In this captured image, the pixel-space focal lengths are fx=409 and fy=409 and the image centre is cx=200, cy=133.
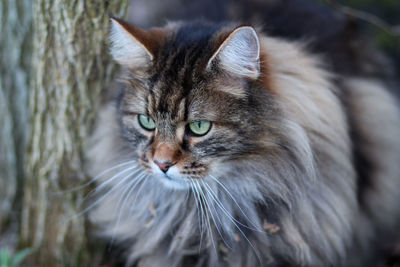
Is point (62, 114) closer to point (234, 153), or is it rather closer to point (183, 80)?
point (183, 80)

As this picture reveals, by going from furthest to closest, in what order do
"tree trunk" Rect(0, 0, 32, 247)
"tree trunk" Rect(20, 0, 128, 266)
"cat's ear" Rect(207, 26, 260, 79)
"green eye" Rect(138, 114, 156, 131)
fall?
"tree trunk" Rect(0, 0, 32, 247)
"tree trunk" Rect(20, 0, 128, 266)
"green eye" Rect(138, 114, 156, 131)
"cat's ear" Rect(207, 26, 260, 79)

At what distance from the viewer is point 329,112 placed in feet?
5.59

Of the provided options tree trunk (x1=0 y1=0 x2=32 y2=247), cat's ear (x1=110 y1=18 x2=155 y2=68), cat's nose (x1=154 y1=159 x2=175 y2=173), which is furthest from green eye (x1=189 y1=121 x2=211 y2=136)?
tree trunk (x1=0 y1=0 x2=32 y2=247)

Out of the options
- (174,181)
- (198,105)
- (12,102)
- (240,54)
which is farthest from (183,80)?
(12,102)

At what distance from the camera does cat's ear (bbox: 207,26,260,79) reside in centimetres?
136

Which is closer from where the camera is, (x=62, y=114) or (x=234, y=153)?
(x=234, y=153)

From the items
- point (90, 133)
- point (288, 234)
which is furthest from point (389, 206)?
point (90, 133)

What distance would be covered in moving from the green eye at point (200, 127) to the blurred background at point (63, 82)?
654 mm

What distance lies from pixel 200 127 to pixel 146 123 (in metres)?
0.25

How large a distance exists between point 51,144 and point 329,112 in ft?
4.30

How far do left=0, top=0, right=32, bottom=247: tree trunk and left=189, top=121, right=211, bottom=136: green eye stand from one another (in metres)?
1.17

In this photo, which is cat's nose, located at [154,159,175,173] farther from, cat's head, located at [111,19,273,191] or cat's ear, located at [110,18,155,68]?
cat's ear, located at [110,18,155,68]

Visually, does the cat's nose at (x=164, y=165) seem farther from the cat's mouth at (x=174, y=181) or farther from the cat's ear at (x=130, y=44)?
the cat's ear at (x=130, y=44)

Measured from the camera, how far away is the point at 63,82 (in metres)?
1.90
